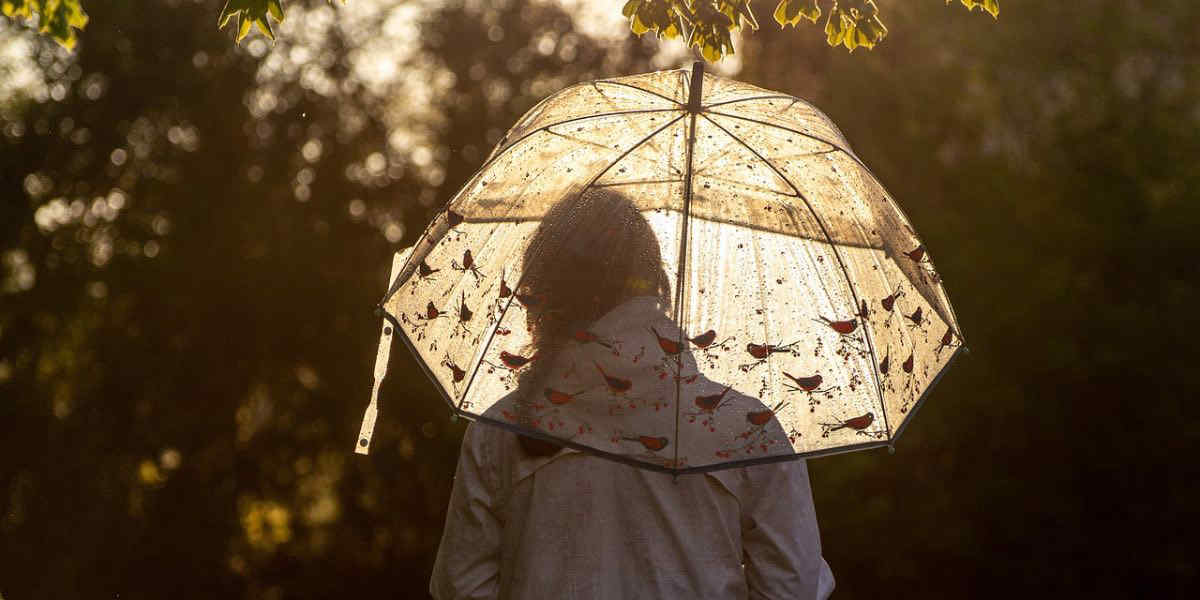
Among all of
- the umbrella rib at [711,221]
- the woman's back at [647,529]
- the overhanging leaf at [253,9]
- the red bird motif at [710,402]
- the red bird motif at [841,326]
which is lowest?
the woman's back at [647,529]

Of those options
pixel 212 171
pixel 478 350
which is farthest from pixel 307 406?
pixel 478 350

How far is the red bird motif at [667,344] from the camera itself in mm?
2648

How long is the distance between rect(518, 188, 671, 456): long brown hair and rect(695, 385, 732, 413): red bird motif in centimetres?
21

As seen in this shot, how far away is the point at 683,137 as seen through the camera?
273cm

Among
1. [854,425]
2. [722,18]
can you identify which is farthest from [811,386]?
[722,18]

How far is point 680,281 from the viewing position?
2.70m

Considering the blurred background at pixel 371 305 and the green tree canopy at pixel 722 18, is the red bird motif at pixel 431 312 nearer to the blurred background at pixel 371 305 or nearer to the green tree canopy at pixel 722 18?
the green tree canopy at pixel 722 18

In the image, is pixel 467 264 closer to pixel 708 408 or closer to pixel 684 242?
pixel 684 242

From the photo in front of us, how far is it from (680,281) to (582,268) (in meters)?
0.21

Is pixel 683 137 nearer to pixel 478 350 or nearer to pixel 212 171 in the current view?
pixel 478 350

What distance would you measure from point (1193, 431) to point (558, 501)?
5374 millimetres

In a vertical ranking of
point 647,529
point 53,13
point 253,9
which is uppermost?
point 253,9

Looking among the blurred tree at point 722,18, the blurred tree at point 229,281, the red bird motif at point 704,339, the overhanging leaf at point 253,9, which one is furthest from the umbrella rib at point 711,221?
the blurred tree at point 229,281

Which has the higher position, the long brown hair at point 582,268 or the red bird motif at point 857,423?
the long brown hair at point 582,268
